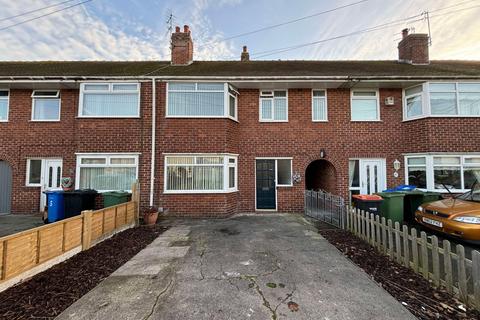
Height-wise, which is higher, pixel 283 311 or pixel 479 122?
pixel 479 122

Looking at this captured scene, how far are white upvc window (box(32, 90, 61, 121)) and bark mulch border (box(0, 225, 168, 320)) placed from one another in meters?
6.95

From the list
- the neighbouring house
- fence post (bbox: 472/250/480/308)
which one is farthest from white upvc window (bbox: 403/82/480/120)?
fence post (bbox: 472/250/480/308)

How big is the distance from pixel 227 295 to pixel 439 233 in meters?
5.98

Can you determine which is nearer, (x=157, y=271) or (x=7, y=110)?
(x=157, y=271)

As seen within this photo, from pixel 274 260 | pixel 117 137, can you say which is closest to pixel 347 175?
pixel 274 260

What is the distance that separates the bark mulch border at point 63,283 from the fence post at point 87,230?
146 mm

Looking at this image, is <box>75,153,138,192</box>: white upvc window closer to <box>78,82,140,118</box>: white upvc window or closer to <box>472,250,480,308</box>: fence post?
<box>78,82,140,118</box>: white upvc window

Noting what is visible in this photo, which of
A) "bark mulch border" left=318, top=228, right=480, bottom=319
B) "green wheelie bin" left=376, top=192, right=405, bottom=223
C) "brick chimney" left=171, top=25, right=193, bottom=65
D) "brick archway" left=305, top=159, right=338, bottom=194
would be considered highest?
"brick chimney" left=171, top=25, right=193, bottom=65

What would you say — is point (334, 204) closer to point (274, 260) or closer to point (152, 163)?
point (274, 260)

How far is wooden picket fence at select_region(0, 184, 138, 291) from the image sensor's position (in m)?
3.26

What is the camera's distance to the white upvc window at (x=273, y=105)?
9492mm

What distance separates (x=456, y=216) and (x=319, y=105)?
19.9 ft

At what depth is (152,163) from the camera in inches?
330

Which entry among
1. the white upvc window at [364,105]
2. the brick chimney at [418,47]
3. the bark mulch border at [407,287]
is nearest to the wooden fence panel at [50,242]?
the bark mulch border at [407,287]
